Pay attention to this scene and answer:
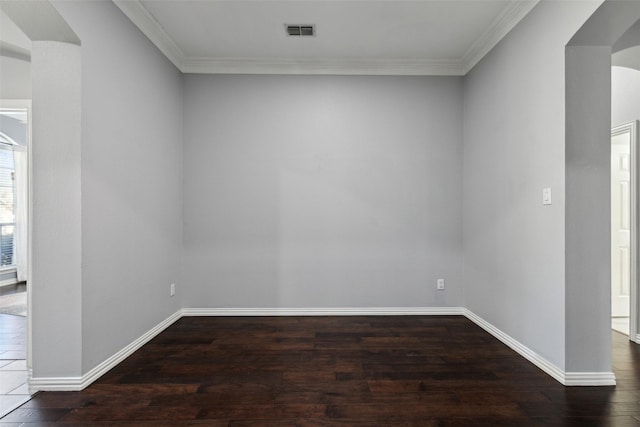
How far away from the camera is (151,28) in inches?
116

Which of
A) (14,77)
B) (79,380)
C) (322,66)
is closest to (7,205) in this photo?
(14,77)

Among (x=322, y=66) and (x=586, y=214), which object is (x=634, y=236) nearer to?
(x=586, y=214)

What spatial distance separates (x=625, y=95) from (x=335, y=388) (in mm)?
3611

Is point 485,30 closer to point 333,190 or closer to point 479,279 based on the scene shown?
point 333,190

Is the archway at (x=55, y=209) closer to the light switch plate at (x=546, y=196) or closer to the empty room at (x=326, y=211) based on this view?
the empty room at (x=326, y=211)

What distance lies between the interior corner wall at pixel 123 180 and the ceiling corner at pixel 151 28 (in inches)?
2.7

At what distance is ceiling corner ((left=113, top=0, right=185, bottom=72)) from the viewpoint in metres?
2.62

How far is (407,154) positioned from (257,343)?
251cm

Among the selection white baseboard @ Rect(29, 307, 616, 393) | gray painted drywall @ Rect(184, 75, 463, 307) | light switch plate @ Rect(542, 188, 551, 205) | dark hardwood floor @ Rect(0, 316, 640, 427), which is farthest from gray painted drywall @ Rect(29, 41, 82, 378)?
light switch plate @ Rect(542, 188, 551, 205)

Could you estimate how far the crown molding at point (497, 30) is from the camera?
103 inches

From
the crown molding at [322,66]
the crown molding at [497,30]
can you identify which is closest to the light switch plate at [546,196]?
the crown molding at [497,30]

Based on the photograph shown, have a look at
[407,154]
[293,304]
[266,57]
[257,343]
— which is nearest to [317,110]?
[266,57]

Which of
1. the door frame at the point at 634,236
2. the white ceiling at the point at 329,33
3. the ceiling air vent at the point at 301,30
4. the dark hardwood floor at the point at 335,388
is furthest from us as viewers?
the ceiling air vent at the point at 301,30

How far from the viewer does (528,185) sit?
2613 millimetres
